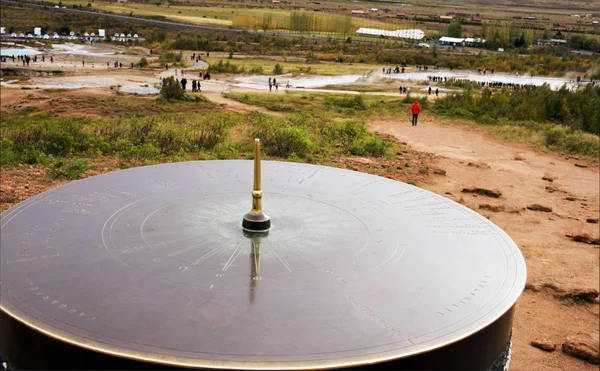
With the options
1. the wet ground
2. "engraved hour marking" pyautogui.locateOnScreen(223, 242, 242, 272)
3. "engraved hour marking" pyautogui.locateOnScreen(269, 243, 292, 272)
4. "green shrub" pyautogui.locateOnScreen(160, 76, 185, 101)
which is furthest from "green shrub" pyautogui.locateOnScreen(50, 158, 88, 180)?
the wet ground

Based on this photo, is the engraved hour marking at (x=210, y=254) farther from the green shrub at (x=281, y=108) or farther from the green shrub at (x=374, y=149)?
the green shrub at (x=281, y=108)

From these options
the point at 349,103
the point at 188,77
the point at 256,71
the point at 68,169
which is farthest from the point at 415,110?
the point at 256,71

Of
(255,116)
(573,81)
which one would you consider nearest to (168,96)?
(255,116)

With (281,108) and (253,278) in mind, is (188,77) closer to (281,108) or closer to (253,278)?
(281,108)

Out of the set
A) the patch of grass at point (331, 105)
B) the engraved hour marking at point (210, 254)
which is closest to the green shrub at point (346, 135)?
the patch of grass at point (331, 105)

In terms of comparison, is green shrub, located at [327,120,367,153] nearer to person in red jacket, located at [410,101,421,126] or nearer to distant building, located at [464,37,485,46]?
person in red jacket, located at [410,101,421,126]

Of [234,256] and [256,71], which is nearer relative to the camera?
[234,256]
